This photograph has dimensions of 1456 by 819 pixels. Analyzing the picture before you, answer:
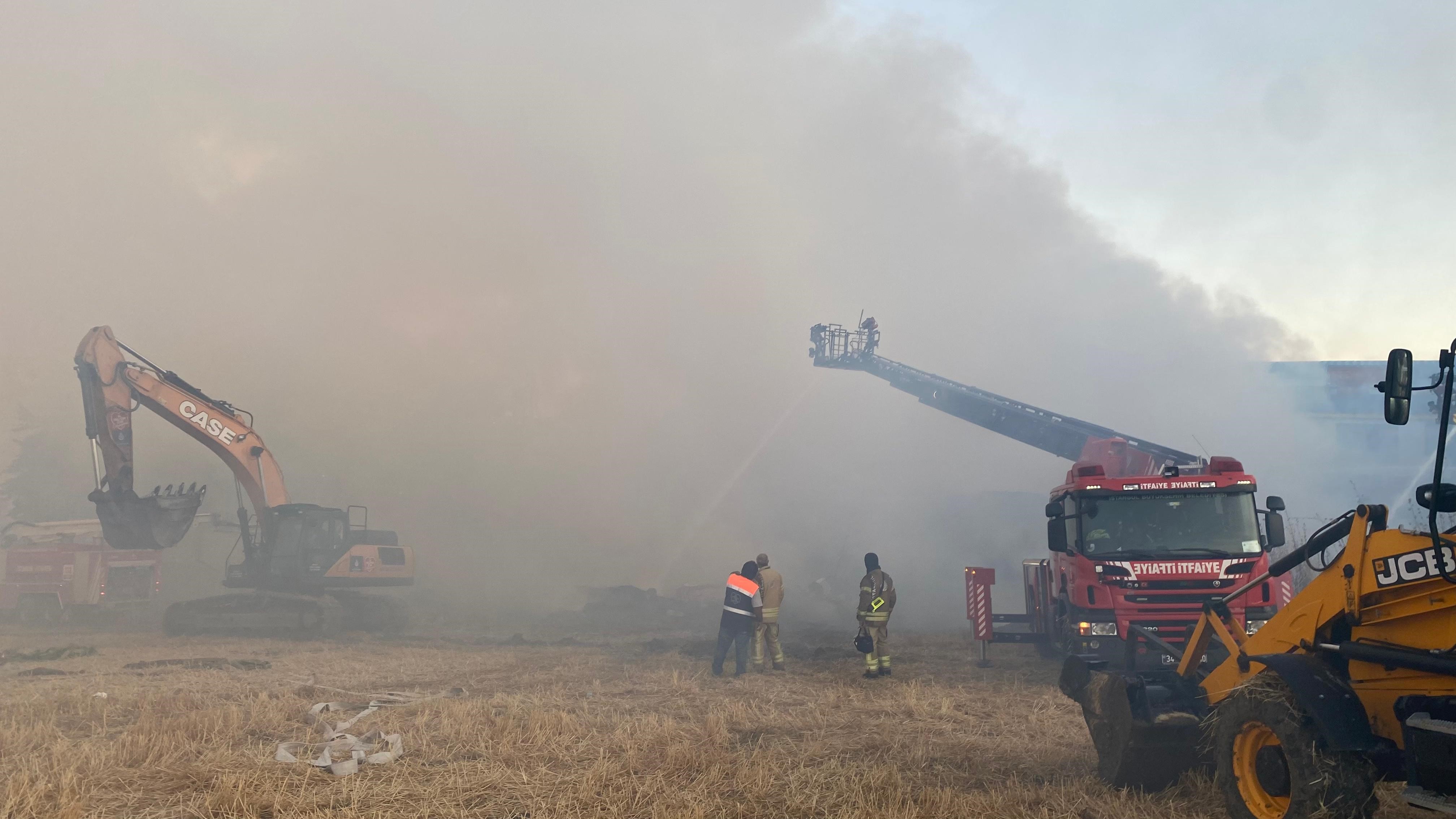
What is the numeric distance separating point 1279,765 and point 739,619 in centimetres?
834

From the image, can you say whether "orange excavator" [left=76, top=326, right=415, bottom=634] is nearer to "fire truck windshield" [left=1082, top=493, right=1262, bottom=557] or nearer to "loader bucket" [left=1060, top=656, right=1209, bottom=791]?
"fire truck windshield" [left=1082, top=493, right=1262, bottom=557]

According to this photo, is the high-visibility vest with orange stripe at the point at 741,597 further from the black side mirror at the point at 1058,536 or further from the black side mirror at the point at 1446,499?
the black side mirror at the point at 1446,499

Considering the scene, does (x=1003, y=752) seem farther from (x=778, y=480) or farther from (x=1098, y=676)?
(x=778, y=480)

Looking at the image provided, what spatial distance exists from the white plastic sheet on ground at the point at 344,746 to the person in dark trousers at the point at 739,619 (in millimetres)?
4543

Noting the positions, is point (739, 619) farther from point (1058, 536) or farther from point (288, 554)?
point (288, 554)

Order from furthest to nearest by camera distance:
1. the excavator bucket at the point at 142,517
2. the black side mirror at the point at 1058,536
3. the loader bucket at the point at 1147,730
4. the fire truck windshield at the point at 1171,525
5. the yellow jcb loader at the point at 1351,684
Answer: the excavator bucket at the point at 142,517
the black side mirror at the point at 1058,536
the fire truck windshield at the point at 1171,525
the loader bucket at the point at 1147,730
the yellow jcb loader at the point at 1351,684

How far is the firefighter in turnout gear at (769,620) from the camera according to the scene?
13.3 meters

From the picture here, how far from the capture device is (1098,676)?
6977 millimetres

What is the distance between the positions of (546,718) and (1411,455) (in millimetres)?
31040

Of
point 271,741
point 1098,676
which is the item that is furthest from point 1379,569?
point 271,741

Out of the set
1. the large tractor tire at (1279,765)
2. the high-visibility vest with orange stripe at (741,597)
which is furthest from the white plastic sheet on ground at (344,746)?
the large tractor tire at (1279,765)

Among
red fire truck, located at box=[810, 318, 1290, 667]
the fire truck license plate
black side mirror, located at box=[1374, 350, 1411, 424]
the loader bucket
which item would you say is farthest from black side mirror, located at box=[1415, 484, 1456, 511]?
red fire truck, located at box=[810, 318, 1290, 667]

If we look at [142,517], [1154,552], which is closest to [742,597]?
[1154,552]

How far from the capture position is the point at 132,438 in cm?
1838
